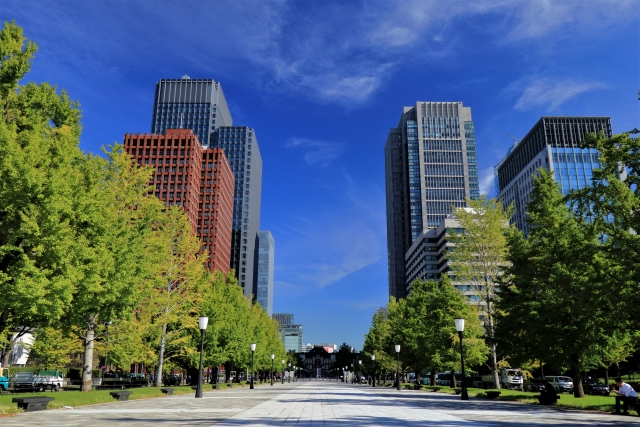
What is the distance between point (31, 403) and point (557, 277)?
79.0 feet

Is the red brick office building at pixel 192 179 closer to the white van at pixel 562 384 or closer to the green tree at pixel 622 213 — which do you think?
the white van at pixel 562 384

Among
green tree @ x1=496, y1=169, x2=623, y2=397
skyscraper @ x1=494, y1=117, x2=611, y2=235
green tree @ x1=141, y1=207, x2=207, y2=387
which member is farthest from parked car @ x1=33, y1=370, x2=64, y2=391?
skyscraper @ x1=494, y1=117, x2=611, y2=235

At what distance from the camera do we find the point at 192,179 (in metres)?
148

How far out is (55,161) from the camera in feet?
63.4

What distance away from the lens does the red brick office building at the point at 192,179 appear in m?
145

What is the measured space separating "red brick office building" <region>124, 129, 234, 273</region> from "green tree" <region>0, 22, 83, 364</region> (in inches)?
4540

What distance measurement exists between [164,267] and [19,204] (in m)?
18.7

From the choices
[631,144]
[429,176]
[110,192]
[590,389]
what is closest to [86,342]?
[110,192]

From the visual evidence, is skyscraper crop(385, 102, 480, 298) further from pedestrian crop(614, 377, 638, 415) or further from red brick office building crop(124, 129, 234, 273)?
pedestrian crop(614, 377, 638, 415)

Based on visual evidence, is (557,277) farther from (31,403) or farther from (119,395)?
(31,403)

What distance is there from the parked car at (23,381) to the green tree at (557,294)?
34704 millimetres

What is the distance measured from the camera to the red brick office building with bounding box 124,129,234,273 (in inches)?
5709

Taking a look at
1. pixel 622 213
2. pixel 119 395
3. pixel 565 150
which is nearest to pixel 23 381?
pixel 119 395

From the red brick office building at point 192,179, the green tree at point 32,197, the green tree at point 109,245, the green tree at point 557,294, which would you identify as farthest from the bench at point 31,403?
the red brick office building at point 192,179
